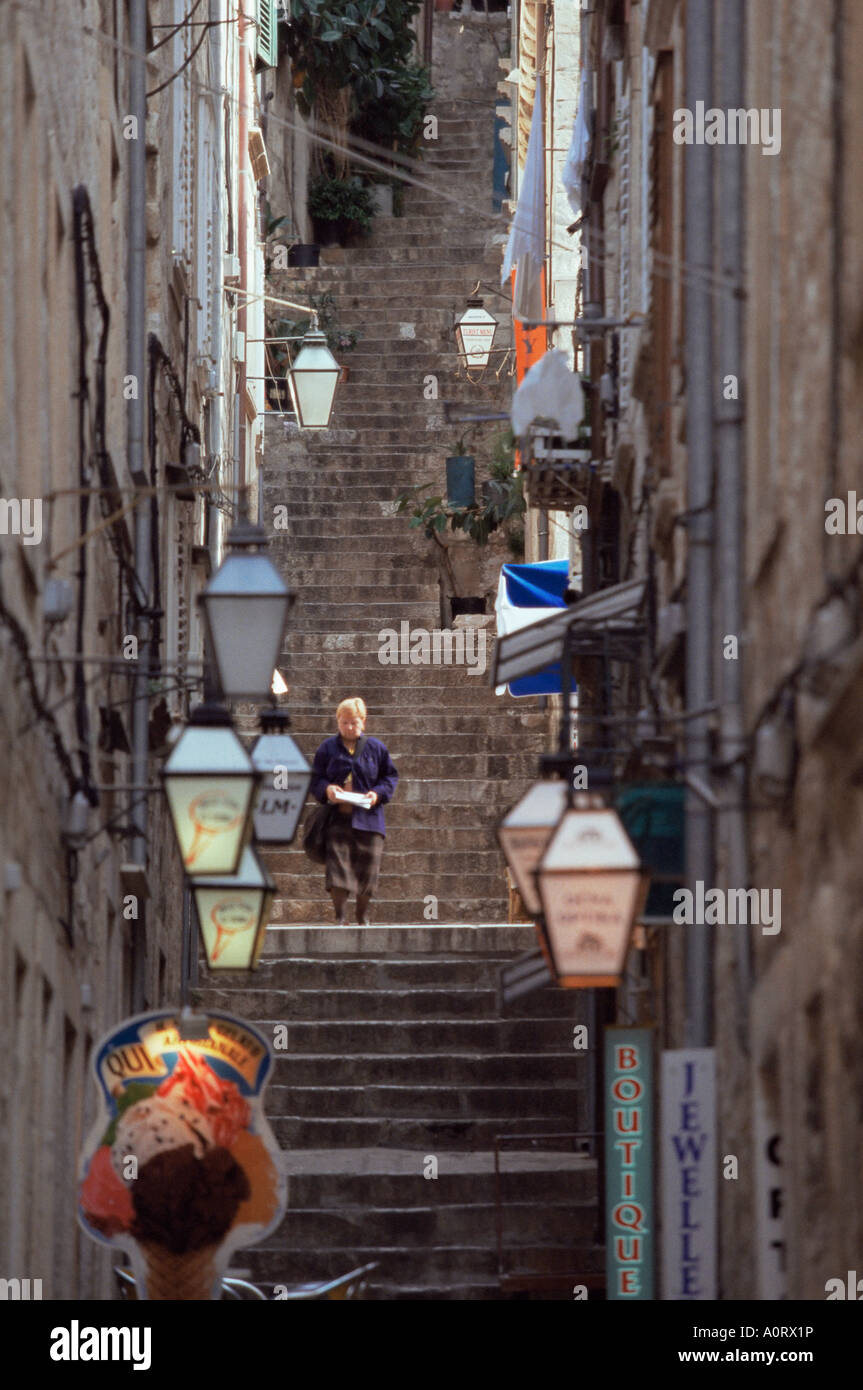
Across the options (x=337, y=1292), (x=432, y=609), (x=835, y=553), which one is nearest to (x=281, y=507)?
(x=432, y=609)

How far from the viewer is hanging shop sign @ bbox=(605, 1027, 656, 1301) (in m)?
11.2

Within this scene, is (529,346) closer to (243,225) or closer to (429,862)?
(429,862)

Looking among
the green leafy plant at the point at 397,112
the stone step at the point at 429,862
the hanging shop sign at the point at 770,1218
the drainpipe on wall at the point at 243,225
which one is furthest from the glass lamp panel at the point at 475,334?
the hanging shop sign at the point at 770,1218

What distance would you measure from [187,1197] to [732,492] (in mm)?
3412

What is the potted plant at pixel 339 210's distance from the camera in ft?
116

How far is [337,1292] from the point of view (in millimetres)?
12109

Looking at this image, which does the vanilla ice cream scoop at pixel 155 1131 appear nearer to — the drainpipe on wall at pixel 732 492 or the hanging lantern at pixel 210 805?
the hanging lantern at pixel 210 805

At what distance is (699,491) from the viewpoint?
10656 millimetres

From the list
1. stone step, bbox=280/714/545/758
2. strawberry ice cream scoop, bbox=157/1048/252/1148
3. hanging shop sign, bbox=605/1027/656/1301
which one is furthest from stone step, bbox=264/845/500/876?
strawberry ice cream scoop, bbox=157/1048/252/1148

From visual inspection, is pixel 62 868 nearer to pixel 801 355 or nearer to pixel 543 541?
pixel 801 355

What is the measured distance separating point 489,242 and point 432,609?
30.2 ft

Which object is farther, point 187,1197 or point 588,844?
point 187,1197

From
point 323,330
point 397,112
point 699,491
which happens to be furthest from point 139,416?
point 397,112

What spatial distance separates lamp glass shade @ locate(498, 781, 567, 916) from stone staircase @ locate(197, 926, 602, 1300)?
198 inches
